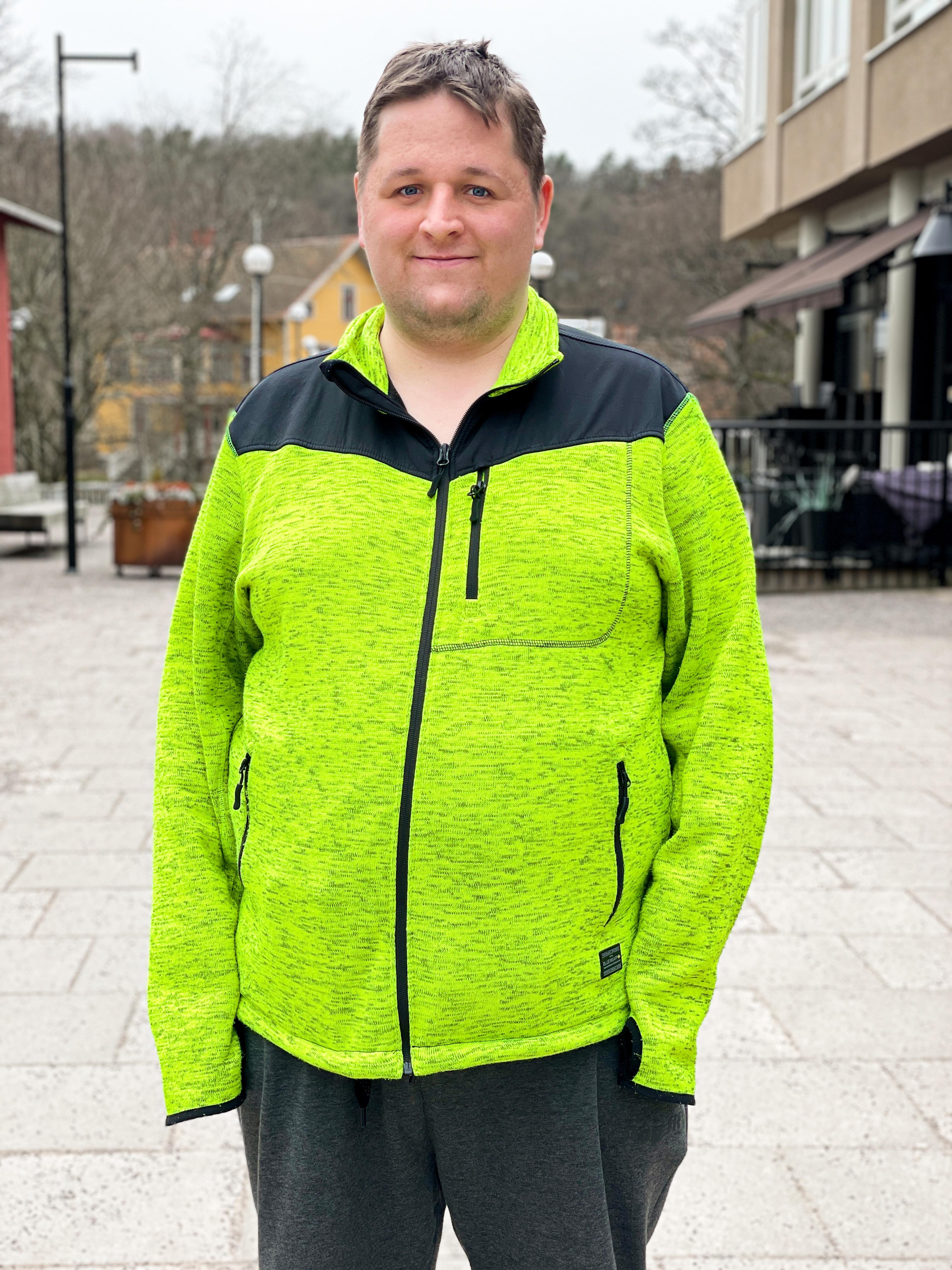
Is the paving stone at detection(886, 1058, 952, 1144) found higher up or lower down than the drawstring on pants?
lower down

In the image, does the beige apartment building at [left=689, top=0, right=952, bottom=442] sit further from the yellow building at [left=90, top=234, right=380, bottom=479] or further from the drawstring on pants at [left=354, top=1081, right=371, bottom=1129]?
the drawstring on pants at [left=354, top=1081, right=371, bottom=1129]

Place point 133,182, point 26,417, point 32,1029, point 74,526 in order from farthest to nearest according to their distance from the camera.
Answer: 1. point 133,182
2. point 26,417
3. point 74,526
4. point 32,1029

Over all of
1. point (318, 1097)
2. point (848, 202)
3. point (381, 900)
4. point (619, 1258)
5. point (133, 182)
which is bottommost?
point (619, 1258)

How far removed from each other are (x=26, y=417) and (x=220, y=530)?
2912cm

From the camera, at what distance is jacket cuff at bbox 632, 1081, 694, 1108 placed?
172cm

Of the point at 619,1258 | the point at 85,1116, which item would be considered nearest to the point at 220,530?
the point at 619,1258

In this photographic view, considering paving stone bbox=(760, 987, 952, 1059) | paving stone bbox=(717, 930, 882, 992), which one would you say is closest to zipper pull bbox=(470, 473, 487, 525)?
paving stone bbox=(760, 987, 952, 1059)

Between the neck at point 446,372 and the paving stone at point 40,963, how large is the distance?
2.78 meters

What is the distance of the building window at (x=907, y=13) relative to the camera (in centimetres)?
1419

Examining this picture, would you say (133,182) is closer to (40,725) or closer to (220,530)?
(40,725)

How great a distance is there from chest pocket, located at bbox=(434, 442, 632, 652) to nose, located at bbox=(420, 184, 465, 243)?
0.90 ft

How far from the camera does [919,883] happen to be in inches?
196

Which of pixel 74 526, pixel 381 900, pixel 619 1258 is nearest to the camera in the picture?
pixel 381 900

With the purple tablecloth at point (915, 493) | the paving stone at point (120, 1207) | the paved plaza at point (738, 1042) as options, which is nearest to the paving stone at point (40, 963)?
the paved plaza at point (738, 1042)
